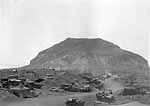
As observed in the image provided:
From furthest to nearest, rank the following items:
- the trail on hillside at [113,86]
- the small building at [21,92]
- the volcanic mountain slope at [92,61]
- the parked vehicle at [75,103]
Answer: the volcanic mountain slope at [92,61] → the trail on hillside at [113,86] → the small building at [21,92] → the parked vehicle at [75,103]

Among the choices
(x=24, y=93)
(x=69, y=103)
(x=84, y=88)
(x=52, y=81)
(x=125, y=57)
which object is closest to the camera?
(x=69, y=103)

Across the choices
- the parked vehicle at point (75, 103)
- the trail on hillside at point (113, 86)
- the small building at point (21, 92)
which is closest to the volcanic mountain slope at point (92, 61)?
the trail on hillside at point (113, 86)

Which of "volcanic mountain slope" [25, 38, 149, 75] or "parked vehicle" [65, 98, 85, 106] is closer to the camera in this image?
"parked vehicle" [65, 98, 85, 106]

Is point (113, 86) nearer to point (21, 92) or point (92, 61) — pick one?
point (21, 92)

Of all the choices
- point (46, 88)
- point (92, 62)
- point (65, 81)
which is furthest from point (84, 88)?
point (92, 62)

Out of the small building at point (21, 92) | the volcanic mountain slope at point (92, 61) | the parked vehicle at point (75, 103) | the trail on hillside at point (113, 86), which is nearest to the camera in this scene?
the parked vehicle at point (75, 103)

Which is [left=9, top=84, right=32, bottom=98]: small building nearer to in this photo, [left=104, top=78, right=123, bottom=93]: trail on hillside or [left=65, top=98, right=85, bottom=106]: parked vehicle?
[left=65, top=98, right=85, bottom=106]: parked vehicle

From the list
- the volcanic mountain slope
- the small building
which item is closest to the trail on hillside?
the small building

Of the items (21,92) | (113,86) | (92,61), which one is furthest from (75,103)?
(92,61)

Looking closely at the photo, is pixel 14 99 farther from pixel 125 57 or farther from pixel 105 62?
pixel 125 57

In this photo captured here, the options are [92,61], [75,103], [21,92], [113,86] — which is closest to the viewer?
[75,103]

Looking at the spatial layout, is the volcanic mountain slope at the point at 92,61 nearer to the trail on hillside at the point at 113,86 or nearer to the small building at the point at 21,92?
the trail on hillside at the point at 113,86
